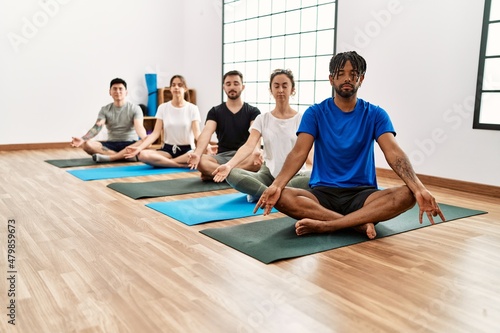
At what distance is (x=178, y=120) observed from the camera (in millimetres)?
4516

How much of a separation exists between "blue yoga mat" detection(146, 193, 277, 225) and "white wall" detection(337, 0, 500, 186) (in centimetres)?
176

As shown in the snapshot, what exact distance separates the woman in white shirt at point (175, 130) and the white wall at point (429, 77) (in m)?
1.67

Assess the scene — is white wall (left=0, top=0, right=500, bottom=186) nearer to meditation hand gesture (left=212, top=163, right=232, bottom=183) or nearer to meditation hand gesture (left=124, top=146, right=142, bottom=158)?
meditation hand gesture (left=124, top=146, right=142, bottom=158)

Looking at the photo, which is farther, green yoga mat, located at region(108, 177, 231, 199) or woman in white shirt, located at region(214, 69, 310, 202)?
green yoga mat, located at region(108, 177, 231, 199)

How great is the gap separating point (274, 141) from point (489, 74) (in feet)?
6.11

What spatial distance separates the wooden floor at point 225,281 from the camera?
57.4 inches

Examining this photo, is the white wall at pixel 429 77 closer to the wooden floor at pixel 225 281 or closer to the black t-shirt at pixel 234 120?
the wooden floor at pixel 225 281

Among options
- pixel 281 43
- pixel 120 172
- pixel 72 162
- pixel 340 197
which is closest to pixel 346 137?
pixel 340 197

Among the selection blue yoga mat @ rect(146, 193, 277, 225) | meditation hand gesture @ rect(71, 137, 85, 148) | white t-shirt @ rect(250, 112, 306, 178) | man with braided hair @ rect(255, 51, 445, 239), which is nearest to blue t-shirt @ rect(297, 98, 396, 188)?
man with braided hair @ rect(255, 51, 445, 239)

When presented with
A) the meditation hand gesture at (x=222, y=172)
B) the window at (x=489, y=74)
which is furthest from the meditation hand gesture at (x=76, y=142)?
the window at (x=489, y=74)

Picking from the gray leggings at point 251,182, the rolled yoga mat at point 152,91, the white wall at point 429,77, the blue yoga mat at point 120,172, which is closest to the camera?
the gray leggings at point 251,182

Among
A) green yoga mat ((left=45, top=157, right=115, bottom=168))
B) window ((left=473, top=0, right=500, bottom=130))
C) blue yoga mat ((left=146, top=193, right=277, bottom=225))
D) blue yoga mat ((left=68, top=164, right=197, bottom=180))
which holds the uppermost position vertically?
window ((left=473, top=0, right=500, bottom=130))

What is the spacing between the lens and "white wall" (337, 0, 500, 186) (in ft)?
12.1

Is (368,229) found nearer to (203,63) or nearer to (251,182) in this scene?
(251,182)
